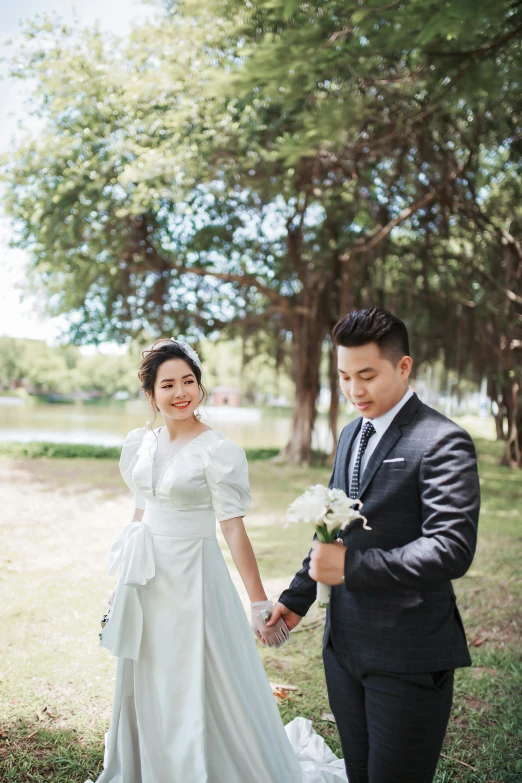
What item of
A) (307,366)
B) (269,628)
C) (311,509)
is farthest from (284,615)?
(307,366)

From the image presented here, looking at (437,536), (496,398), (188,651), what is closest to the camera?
(437,536)

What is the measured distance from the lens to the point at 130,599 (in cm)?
246

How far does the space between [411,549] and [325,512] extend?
22cm

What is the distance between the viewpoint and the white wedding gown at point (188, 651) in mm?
2412

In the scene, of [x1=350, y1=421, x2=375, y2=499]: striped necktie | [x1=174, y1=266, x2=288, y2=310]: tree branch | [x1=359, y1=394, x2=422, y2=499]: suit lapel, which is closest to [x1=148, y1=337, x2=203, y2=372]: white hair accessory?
[x1=350, y1=421, x2=375, y2=499]: striped necktie

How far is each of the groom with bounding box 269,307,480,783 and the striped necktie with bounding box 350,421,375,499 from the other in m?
0.02

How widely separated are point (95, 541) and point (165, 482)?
5311 millimetres

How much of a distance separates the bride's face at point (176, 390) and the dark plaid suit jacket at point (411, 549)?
1.03m

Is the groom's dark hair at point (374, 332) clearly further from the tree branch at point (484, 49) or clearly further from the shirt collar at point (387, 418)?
the tree branch at point (484, 49)

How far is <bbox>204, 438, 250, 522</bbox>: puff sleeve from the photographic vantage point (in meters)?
2.46

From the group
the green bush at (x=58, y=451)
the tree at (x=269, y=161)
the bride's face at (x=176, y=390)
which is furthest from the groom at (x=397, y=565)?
the green bush at (x=58, y=451)

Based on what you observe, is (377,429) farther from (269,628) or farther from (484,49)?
(484,49)

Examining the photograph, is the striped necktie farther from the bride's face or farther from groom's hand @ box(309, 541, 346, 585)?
the bride's face

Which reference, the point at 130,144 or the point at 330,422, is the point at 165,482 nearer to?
the point at 130,144
